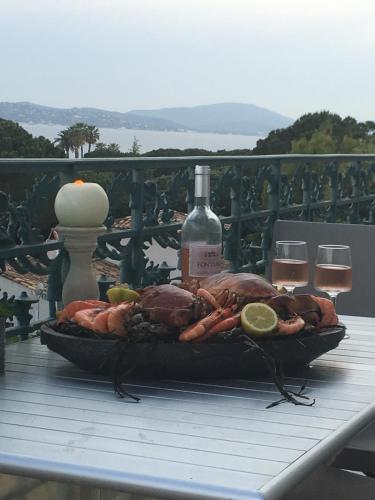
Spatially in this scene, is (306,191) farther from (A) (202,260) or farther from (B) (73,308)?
(B) (73,308)

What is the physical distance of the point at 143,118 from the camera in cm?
1217

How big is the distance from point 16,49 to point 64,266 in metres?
31.1

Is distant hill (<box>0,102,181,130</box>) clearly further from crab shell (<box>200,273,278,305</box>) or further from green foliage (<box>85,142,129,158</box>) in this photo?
crab shell (<box>200,273,278,305</box>)

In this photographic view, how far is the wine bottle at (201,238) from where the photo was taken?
2262mm

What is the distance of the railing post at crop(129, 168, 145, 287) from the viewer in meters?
4.10

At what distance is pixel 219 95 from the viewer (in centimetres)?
4209

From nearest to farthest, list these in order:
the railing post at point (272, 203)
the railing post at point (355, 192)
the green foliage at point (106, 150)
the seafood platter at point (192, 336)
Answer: the seafood platter at point (192, 336)
the railing post at point (272, 203)
the railing post at point (355, 192)
the green foliage at point (106, 150)

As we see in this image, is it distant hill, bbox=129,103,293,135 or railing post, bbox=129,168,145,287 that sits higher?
distant hill, bbox=129,103,293,135

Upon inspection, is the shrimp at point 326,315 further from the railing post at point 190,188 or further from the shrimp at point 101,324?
the railing post at point 190,188

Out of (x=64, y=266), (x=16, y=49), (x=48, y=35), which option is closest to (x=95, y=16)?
(x=48, y=35)

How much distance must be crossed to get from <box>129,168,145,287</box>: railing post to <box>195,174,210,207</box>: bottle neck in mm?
1804

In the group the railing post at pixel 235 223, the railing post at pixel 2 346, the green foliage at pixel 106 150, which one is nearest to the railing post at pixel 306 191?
the railing post at pixel 235 223

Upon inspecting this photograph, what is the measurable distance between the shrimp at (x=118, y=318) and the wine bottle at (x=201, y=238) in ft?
1.48

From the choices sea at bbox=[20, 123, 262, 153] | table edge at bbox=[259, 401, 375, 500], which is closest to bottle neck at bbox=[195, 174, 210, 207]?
table edge at bbox=[259, 401, 375, 500]
